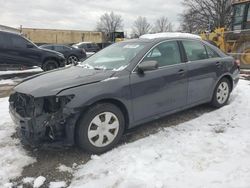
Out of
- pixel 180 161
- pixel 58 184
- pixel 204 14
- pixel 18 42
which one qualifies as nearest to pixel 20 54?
pixel 18 42

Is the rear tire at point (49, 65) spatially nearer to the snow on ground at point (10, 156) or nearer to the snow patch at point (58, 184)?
the snow on ground at point (10, 156)

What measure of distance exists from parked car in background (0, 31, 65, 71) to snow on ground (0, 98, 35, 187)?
25.6 feet

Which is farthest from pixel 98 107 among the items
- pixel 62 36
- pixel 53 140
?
pixel 62 36

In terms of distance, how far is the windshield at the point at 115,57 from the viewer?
4546mm

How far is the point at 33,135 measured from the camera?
12.2ft

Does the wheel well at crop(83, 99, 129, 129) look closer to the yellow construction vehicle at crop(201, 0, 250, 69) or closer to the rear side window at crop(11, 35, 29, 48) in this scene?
the rear side window at crop(11, 35, 29, 48)

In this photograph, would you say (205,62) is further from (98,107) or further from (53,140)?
(53,140)

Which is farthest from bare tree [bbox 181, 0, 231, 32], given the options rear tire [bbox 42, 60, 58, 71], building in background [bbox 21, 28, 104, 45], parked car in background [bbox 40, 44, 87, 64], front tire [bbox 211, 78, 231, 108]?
front tire [bbox 211, 78, 231, 108]

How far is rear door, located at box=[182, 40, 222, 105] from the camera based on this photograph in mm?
5262

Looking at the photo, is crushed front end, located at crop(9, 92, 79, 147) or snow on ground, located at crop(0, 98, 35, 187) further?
crushed front end, located at crop(9, 92, 79, 147)

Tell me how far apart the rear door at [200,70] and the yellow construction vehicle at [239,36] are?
26.5 feet

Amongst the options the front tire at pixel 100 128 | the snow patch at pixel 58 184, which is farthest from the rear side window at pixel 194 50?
the snow patch at pixel 58 184

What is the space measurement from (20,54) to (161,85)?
942cm

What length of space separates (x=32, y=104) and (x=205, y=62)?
3.42m
